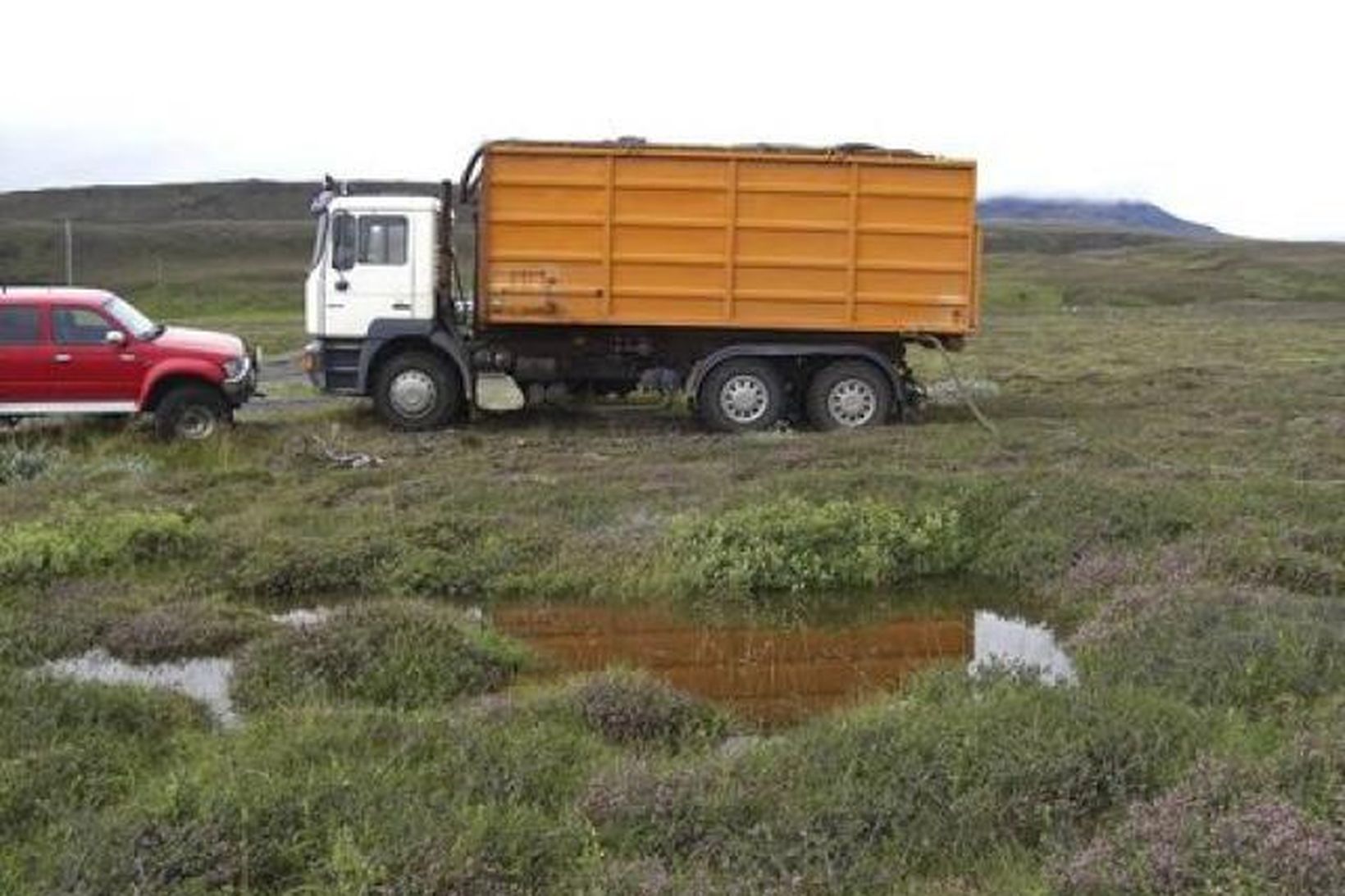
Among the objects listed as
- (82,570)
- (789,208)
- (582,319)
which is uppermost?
(789,208)

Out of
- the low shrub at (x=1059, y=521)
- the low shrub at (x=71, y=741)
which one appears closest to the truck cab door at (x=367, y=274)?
the low shrub at (x=1059, y=521)

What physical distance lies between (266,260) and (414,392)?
99323 millimetres

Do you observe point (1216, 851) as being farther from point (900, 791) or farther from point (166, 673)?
point (166, 673)

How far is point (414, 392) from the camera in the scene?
1845 centimetres

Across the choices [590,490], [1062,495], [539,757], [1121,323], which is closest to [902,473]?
[1062,495]

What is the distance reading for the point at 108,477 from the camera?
47.3ft

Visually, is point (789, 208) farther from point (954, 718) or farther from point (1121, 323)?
point (1121, 323)

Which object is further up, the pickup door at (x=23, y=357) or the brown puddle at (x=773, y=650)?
the pickup door at (x=23, y=357)

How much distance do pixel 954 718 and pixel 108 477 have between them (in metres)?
10.6

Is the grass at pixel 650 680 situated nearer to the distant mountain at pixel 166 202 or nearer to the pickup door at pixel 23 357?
the pickup door at pixel 23 357

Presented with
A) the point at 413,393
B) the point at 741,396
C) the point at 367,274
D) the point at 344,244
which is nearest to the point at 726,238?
the point at 741,396

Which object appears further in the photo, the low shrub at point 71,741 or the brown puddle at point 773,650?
the brown puddle at point 773,650

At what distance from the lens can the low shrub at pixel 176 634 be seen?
8680 millimetres

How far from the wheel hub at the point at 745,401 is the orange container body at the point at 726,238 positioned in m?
0.76
